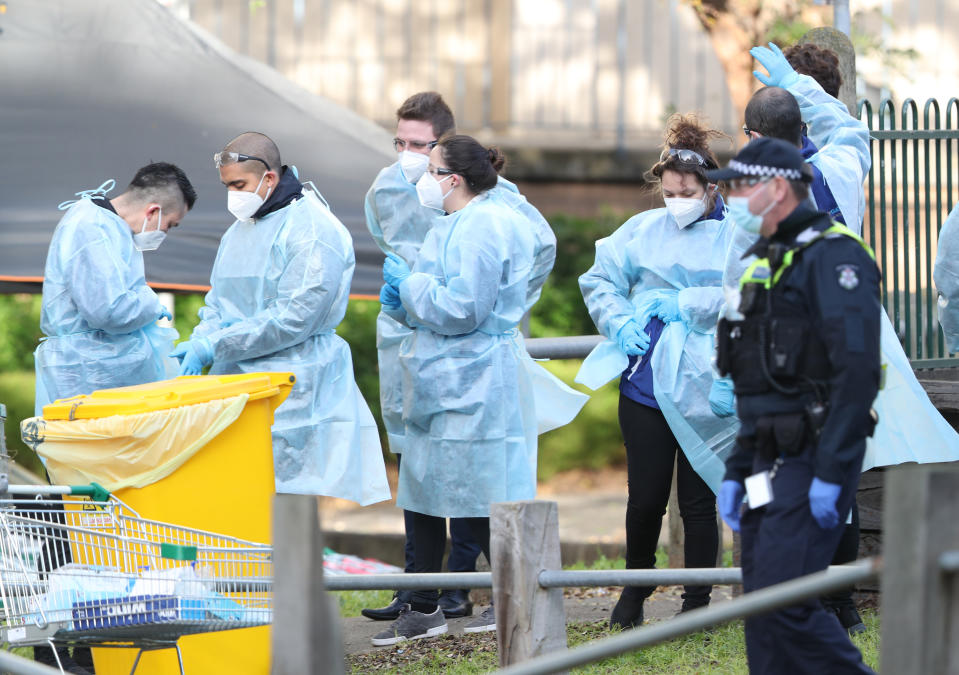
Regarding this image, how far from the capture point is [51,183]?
6973mm

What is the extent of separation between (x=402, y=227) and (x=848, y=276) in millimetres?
3065

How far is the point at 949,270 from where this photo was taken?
17.7 feet

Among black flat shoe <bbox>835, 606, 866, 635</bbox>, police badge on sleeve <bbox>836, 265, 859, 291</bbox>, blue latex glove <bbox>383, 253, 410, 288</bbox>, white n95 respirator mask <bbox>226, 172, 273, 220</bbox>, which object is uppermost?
white n95 respirator mask <bbox>226, 172, 273, 220</bbox>

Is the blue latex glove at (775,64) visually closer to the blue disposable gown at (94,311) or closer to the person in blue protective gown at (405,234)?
the person in blue protective gown at (405,234)

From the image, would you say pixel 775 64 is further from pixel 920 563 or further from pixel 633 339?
pixel 920 563

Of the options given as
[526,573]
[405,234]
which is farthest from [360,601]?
[526,573]

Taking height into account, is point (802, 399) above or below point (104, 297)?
below

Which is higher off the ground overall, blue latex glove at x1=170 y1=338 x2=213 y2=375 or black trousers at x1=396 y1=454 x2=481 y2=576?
blue latex glove at x1=170 y1=338 x2=213 y2=375

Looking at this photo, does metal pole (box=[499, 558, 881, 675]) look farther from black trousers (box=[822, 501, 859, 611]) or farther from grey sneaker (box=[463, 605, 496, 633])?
grey sneaker (box=[463, 605, 496, 633])

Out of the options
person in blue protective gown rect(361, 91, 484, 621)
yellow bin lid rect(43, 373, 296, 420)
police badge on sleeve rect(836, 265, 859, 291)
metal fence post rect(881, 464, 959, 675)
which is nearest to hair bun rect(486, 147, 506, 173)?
person in blue protective gown rect(361, 91, 484, 621)

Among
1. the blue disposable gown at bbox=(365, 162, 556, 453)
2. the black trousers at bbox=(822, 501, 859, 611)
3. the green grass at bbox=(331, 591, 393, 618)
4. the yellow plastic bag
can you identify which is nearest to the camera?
the yellow plastic bag

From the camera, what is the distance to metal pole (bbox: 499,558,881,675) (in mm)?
2543

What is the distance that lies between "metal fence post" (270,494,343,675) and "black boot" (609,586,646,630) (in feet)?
8.40

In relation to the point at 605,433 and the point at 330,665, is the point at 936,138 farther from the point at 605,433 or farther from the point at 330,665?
the point at 605,433
